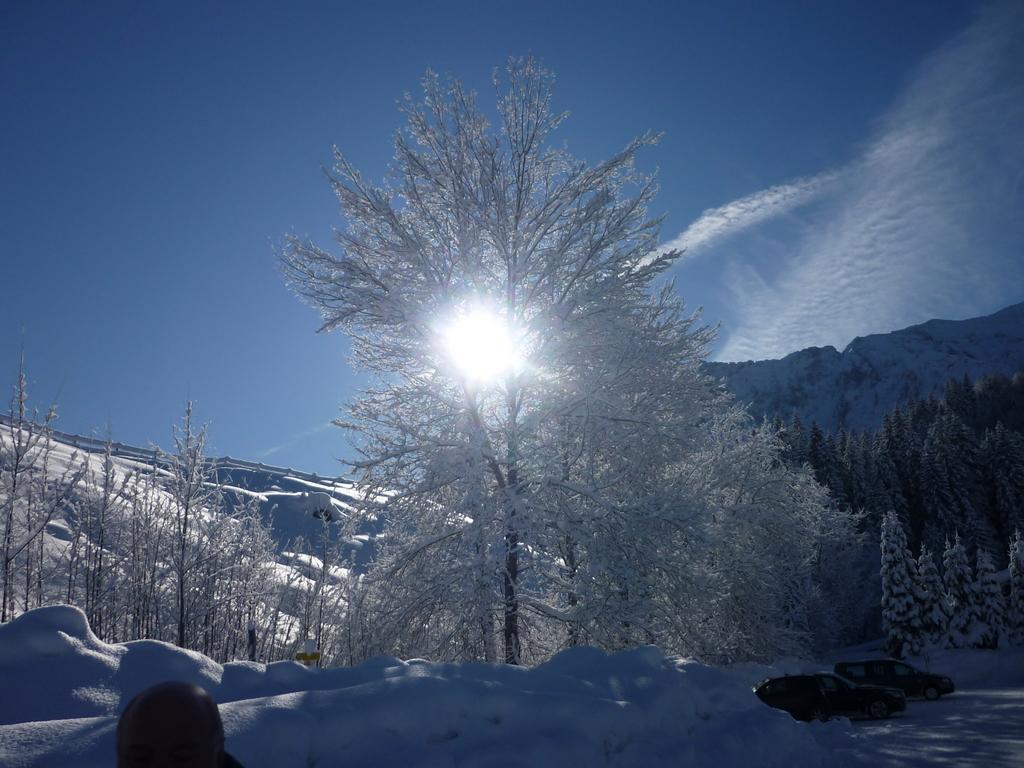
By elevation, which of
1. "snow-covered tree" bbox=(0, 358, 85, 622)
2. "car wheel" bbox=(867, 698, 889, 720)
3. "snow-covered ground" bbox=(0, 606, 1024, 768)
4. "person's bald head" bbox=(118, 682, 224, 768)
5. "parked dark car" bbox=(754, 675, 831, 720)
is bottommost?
"car wheel" bbox=(867, 698, 889, 720)

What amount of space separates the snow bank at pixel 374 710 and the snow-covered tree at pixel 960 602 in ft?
131

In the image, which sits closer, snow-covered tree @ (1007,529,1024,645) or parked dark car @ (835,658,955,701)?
parked dark car @ (835,658,955,701)

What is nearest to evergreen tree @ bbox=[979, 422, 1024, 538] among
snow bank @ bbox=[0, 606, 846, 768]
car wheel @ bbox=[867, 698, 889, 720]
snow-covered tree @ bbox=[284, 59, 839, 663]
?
car wheel @ bbox=[867, 698, 889, 720]

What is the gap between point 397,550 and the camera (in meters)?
9.04

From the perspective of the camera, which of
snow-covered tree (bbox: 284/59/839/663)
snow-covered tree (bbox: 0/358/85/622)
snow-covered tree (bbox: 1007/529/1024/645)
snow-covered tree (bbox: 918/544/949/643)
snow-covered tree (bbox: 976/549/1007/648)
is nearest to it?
snow-covered tree (bbox: 284/59/839/663)

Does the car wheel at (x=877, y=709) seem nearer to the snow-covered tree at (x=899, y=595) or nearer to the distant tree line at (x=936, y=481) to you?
the snow-covered tree at (x=899, y=595)

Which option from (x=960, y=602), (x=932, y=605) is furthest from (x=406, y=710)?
(x=960, y=602)

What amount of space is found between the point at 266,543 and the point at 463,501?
23.7 metres

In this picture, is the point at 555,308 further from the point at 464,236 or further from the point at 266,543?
the point at 266,543

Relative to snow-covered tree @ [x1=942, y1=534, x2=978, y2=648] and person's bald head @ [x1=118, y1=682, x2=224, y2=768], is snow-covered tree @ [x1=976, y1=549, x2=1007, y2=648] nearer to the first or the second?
snow-covered tree @ [x1=942, y1=534, x2=978, y2=648]

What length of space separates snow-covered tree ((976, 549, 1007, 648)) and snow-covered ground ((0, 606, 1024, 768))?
129 feet

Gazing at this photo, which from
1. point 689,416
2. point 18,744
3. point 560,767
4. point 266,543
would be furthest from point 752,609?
point 266,543

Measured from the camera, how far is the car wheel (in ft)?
45.4

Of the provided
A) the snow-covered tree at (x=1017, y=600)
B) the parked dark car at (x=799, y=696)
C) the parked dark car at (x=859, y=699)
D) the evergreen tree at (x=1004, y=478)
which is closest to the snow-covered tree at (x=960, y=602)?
the snow-covered tree at (x=1017, y=600)
